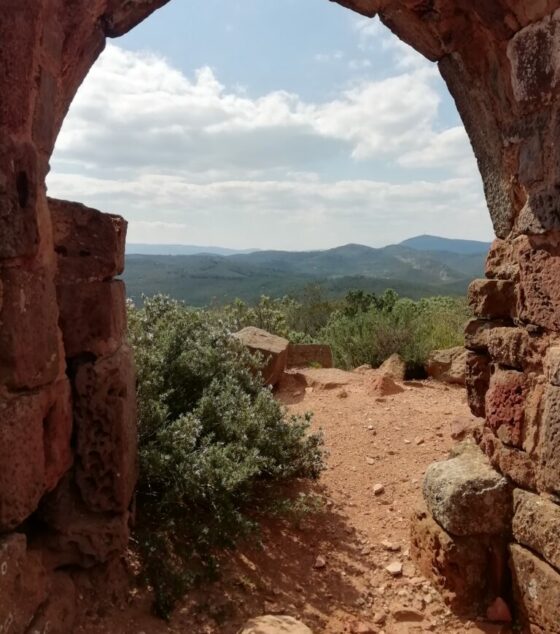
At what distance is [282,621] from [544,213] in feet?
7.48

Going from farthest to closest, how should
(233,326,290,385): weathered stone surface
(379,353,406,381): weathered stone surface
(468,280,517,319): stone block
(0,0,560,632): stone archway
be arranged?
1. (379,353,406,381): weathered stone surface
2. (233,326,290,385): weathered stone surface
3. (468,280,517,319): stone block
4. (0,0,560,632): stone archway

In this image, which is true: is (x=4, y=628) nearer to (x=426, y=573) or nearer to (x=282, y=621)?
(x=282, y=621)

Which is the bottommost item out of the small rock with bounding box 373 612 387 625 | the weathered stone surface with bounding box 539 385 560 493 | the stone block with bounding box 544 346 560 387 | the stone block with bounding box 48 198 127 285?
the small rock with bounding box 373 612 387 625

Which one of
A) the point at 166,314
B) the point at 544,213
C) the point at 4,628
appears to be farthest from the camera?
the point at 166,314

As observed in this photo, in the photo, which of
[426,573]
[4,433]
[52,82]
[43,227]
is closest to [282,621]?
[426,573]

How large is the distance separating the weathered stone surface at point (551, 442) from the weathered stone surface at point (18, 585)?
2.32 metres

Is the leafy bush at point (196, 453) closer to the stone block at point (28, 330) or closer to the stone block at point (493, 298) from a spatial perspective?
the stone block at point (28, 330)

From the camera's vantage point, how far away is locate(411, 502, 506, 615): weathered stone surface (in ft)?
9.95

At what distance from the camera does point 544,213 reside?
264 cm

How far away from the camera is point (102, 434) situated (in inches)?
111

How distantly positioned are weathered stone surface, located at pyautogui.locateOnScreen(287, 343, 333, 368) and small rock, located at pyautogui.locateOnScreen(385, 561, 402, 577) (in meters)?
5.84

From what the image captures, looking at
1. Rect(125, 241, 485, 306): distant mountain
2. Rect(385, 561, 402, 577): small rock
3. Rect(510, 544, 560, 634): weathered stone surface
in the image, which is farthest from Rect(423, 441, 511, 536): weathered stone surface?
Rect(125, 241, 485, 306): distant mountain

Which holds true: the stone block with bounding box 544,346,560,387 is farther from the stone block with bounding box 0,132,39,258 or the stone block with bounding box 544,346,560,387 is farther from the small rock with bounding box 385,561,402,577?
the stone block with bounding box 0,132,39,258

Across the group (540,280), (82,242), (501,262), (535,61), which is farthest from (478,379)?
(82,242)
